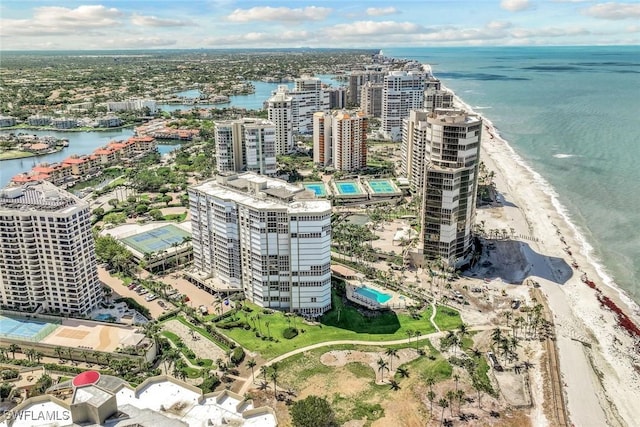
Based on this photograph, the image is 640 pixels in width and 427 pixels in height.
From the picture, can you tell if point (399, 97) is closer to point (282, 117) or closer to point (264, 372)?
point (282, 117)

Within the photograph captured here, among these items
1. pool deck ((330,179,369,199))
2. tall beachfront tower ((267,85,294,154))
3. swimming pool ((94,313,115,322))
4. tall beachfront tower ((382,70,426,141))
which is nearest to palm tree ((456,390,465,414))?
swimming pool ((94,313,115,322))

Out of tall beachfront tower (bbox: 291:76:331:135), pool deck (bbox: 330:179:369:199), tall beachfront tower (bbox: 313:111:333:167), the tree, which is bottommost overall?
the tree

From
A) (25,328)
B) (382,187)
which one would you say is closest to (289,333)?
(25,328)

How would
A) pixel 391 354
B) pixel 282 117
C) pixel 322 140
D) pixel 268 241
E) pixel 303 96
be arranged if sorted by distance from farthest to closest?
pixel 303 96 < pixel 282 117 < pixel 322 140 < pixel 268 241 < pixel 391 354

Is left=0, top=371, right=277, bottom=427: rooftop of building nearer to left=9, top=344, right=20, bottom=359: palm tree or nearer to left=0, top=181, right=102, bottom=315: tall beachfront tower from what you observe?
left=9, top=344, right=20, bottom=359: palm tree

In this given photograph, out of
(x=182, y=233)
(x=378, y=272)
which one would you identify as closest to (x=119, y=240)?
(x=182, y=233)

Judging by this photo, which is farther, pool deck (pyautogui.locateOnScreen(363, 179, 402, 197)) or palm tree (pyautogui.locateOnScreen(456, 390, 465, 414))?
pool deck (pyautogui.locateOnScreen(363, 179, 402, 197))

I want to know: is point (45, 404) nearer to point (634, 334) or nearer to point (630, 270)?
point (634, 334)

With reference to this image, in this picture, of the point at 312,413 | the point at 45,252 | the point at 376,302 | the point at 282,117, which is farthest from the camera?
the point at 282,117
